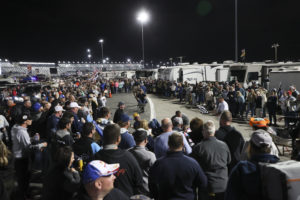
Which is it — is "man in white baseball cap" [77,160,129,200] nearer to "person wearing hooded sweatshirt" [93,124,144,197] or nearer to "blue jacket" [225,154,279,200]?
"person wearing hooded sweatshirt" [93,124,144,197]

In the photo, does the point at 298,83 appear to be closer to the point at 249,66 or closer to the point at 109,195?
the point at 249,66

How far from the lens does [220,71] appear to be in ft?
87.4

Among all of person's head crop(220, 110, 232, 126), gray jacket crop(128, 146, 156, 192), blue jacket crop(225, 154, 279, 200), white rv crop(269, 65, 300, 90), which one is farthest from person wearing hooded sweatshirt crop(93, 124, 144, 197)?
white rv crop(269, 65, 300, 90)

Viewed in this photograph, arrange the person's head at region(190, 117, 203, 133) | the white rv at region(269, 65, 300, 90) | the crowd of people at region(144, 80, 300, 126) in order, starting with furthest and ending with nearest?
the white rv at region(269, 65, 300, 90) < the crowd of people at region(144, 80, 300, 126) < the person's head at region(190, 117, 203, 133)

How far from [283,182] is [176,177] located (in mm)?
1365

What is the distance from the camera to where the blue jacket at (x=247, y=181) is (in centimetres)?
225

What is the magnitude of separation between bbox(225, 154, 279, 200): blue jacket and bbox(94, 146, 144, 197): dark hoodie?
1.25 m

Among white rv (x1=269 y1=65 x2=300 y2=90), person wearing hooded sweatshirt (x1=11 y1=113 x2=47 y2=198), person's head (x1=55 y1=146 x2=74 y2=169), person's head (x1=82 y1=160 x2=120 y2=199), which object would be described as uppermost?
white rv (x1=269 y1=65 x2=300 y2=90)

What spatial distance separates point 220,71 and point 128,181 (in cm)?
2522

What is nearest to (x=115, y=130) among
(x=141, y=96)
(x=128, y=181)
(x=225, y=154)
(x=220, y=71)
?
(x=128, y=181)

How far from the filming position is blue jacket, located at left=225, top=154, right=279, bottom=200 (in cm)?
225

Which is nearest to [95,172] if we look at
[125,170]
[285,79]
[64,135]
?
[125,170]

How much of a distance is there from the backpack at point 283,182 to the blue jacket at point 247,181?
106 millimetres

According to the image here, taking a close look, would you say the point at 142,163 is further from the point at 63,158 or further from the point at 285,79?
the point at 285,79
